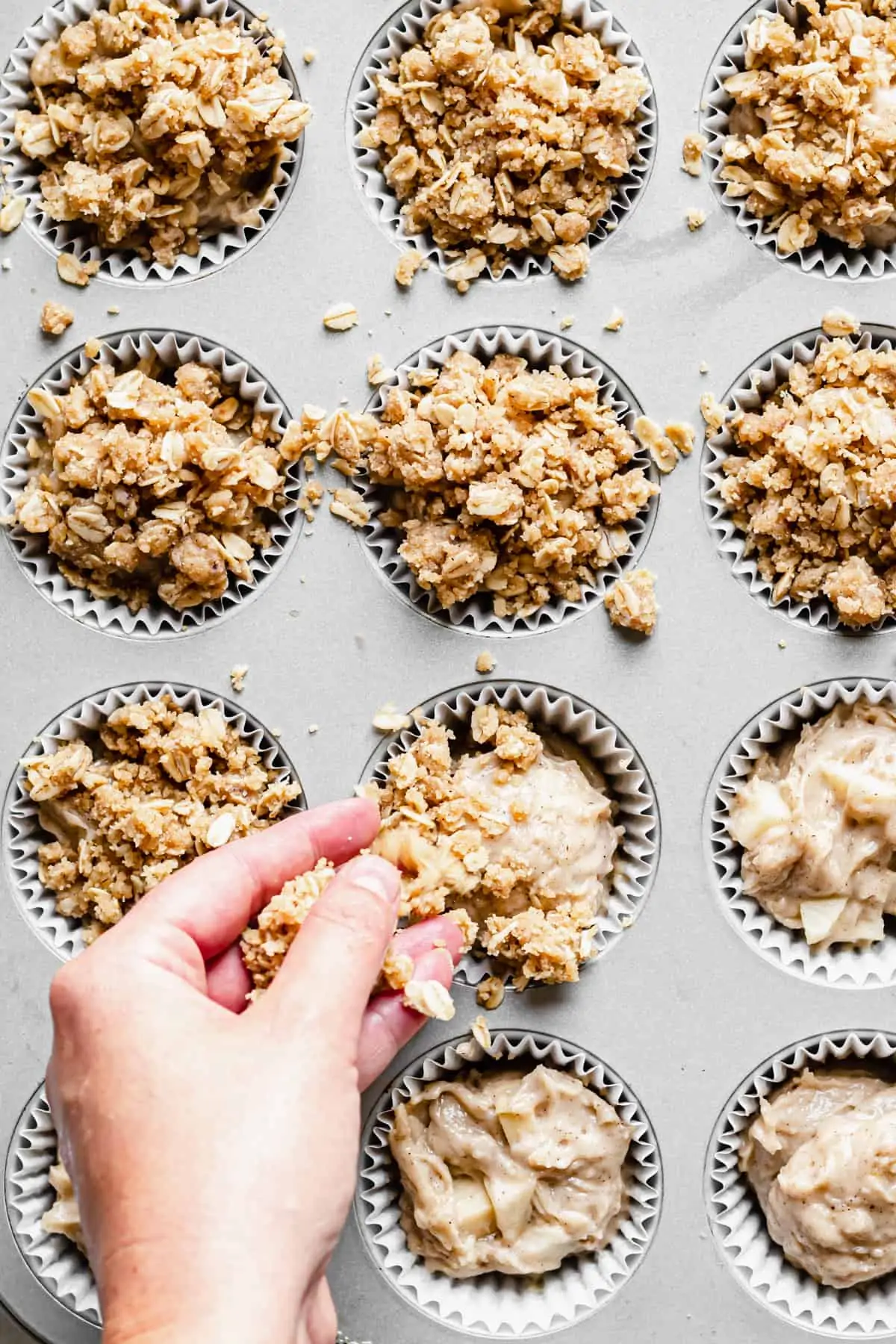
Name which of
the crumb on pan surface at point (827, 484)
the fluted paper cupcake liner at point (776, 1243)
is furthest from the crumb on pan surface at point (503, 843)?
the crumb on pan surface at point (827, 484)

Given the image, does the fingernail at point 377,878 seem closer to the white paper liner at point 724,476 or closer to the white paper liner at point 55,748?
the white paper liner at point 55,748

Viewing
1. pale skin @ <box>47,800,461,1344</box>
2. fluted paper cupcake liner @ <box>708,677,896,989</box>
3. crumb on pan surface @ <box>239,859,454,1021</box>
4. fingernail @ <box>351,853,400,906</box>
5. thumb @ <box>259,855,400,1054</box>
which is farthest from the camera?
fluted paper cupcake liner @ <box>708,677,896,989</box>

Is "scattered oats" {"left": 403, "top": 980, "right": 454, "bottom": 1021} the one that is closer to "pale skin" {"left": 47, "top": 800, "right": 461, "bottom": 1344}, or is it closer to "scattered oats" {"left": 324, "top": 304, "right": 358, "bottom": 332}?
"pale skin" {"left": 47, "top": 800, "right": 461, "bottom": 1344}

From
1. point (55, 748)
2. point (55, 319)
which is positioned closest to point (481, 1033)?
point (55, 748)

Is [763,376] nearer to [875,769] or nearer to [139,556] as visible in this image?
[875,769]

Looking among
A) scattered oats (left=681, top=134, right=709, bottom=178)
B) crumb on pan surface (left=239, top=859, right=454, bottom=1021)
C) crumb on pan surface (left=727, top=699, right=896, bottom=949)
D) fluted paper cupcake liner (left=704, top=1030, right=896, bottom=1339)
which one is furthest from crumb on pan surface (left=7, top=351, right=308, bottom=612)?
fluted paper cupcake liner (left=704, top=1030, right=896, bottom=1339)

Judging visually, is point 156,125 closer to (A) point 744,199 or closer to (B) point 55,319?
(B) point 55,319
